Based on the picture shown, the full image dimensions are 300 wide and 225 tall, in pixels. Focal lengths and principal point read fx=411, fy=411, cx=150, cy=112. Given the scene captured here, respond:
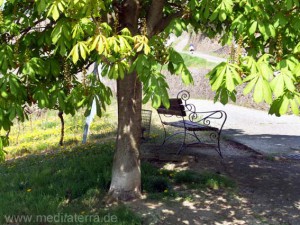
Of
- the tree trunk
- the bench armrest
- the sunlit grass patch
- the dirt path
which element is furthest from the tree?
the sunlit grass patch

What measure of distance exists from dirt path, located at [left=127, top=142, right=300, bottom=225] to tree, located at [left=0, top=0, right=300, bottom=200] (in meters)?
1.88

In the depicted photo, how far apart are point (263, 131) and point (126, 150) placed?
25.4 ft

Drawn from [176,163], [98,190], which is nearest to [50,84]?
[98,190]

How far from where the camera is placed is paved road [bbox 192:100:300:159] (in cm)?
975

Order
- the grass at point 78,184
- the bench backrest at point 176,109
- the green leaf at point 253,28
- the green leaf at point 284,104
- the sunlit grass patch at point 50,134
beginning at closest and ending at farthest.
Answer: the green leaf at point 284,104
the green leaf at point 253,28
the grass at point 78,184
the bench backrest at point 176,109
the sunlit grass patch at point 50,134

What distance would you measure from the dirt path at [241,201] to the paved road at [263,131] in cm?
180

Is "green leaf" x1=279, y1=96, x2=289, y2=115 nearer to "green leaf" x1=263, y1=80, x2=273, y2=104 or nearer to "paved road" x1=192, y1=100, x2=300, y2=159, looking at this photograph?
"green leaf" x1=263, y1=80, x2=273, y2=104

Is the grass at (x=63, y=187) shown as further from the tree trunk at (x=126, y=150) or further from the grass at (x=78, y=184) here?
the tree trunk at (x=126, y=150)

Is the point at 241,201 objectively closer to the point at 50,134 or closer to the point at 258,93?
the point at 258,93

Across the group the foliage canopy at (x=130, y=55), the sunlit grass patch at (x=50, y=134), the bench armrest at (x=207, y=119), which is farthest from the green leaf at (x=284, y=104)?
the sunlit grass patch at (x=50, y=134)

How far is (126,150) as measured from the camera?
565cm

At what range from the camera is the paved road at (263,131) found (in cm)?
975

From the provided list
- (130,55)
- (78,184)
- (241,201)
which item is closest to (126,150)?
(78,184)

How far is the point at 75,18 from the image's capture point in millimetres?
3553
